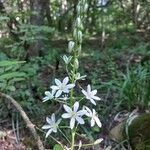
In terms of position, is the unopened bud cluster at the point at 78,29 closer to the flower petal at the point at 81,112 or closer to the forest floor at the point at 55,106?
the flower petal at the point at 81,112

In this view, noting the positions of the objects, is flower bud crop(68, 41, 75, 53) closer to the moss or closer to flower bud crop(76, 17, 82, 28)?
flower bud crop(76, 17, 82, 28)

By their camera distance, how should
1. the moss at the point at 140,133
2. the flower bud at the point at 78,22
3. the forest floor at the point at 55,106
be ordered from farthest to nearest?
the forest floor at the point at 55,106 < the moss at the point at 140,133 < the flower bud at the point at 78,22

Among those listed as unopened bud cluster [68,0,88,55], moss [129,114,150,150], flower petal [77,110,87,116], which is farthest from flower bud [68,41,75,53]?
moss [129,114,150,150]

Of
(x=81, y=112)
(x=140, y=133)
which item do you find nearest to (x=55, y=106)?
(x=140, y=133)

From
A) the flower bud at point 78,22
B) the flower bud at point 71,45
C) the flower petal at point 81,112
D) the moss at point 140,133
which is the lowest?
the moss at point 140,133

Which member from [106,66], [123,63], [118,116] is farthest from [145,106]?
[123,63]

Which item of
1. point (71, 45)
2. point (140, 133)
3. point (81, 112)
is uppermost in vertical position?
point (71, 45)

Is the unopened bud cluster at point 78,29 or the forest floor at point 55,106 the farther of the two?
the forest floor at point 55,106

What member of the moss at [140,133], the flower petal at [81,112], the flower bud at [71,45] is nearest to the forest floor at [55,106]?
the moss at [140,133]

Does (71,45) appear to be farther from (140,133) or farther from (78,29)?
(140,133)

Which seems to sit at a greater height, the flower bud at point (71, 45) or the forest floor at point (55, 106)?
the flower bud at point (71, 45)
